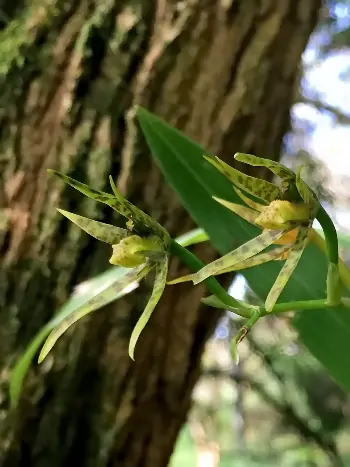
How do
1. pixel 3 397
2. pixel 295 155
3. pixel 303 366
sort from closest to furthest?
pixel 3 397, pixel 303 366, pixel 295 155

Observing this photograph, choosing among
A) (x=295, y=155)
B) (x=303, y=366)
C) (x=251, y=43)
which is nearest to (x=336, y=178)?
(x=295, y=155)

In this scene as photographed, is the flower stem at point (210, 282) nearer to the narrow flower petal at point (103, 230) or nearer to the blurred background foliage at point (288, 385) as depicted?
the narrow flower petal at point (103, 230)

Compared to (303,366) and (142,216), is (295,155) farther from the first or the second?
(142,216)

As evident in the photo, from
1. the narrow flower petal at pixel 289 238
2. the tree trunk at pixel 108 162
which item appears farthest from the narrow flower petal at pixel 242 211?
the tree trunk at pixel 108 162

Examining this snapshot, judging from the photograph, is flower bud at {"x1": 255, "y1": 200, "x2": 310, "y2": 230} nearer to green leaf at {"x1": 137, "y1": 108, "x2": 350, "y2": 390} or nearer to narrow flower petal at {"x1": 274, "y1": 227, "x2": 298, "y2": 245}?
narrow flower petal at {"x1": 274, "y1": 227, "x2": 298, "y2": 245}

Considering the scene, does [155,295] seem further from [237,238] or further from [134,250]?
[237,238]

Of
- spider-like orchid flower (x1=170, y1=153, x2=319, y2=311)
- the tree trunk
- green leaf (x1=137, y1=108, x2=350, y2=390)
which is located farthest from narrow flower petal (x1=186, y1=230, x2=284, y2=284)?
the tree trunk

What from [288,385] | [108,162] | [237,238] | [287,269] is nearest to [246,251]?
[287,269]
